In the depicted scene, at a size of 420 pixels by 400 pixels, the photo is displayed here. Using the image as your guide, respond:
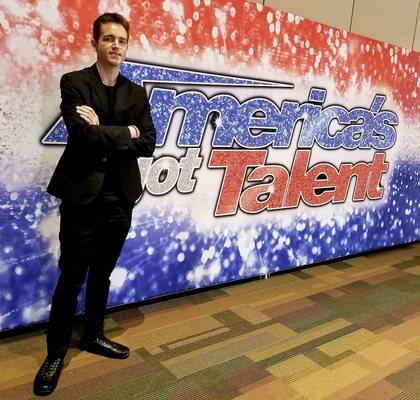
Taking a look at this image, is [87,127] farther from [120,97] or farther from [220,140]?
[220,140]

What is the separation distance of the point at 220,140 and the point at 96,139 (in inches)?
49.2

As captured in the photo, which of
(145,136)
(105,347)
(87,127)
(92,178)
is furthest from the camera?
(105,347)

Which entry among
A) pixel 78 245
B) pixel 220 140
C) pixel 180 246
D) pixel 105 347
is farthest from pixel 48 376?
pixel 220 140

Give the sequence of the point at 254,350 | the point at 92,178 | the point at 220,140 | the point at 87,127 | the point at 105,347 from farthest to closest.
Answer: the point at 220,140 < the point at 254,350 < the point at 105,347 < the point at 92,178 < the point at 87,127

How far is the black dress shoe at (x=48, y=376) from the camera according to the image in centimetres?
190

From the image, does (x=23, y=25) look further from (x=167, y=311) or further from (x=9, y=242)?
(x=167, y=311)

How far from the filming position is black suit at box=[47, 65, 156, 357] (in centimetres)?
181

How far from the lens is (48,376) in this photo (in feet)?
6.36

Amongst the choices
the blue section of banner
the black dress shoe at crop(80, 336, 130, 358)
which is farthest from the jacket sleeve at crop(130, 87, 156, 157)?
the black dress shoe at crop(80, 336, 130, 358)

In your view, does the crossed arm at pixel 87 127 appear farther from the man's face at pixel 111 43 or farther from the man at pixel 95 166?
the man's face at pixel 111 43

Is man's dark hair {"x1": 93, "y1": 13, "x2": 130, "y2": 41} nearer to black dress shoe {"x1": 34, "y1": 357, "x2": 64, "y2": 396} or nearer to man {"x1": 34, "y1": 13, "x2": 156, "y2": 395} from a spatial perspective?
man {"x1": 34, "y1": 13, "x2": 156, "y2": 395}

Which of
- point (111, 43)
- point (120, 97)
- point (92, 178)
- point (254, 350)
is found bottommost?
point (254, 350)

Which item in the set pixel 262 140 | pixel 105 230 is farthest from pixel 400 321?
pixel 105 230

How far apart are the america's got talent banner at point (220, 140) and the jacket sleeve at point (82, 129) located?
1.41 feet
